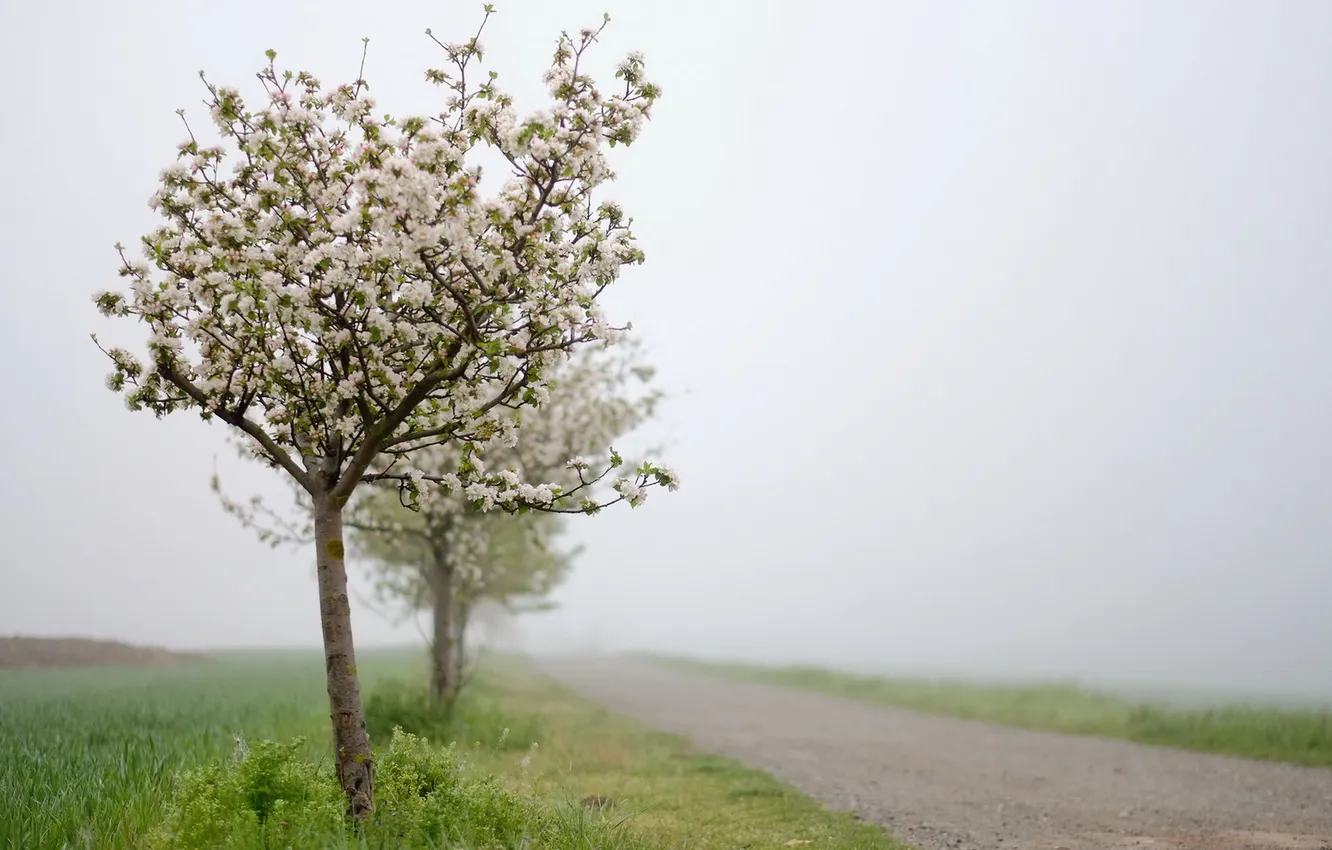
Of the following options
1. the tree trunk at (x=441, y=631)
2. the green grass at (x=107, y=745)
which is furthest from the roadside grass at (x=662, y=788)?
the green grass at (x=107, y=745)

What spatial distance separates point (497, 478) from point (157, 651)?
42956mm

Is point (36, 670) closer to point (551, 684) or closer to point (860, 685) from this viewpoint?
point (551, 684)

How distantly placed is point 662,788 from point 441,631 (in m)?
7.35

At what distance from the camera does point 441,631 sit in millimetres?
18547

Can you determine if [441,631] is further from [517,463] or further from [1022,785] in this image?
[1022,785]

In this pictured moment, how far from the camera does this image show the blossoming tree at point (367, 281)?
6.94 metres

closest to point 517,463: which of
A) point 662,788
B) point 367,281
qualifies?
point 662,788

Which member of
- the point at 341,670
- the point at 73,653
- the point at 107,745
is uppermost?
the point at 341,670

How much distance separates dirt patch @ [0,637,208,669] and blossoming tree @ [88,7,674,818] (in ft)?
88.4

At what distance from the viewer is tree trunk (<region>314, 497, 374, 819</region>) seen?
7699 mm

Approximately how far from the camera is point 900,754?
59.6 ft

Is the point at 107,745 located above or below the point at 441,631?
below

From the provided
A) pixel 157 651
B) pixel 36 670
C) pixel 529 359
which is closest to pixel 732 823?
pixel 529 359

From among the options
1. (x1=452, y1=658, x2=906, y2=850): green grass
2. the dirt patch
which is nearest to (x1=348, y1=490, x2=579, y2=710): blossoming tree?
(x1=452, y1=658, x2=906, y2=850): green grass
